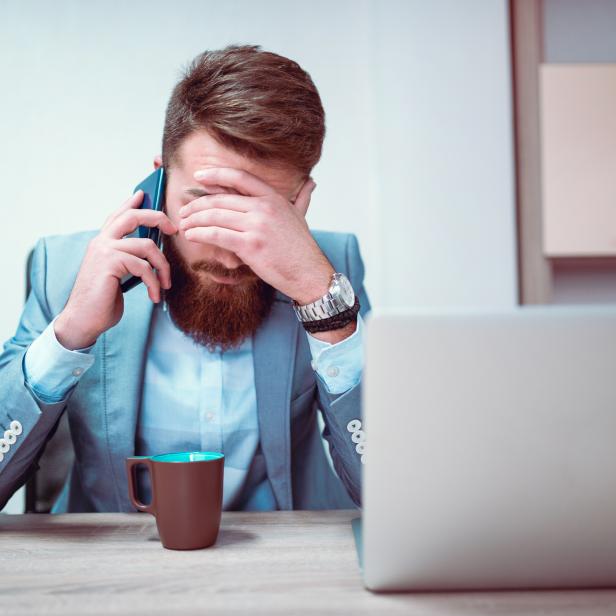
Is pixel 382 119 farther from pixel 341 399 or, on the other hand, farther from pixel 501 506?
pixel 501 506

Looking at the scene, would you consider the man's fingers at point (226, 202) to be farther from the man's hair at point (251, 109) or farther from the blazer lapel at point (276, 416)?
the blazer lapel at point (276, 416)

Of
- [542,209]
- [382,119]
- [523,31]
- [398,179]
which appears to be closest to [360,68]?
[382,119]

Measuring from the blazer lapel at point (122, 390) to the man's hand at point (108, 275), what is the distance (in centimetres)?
14

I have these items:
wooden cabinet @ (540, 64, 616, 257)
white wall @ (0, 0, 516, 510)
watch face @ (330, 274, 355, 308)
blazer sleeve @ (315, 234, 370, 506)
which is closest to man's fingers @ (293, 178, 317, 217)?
watch face @ (330, 274, 355, 308)

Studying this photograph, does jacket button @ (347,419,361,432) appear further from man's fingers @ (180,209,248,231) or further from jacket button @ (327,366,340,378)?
man's fingers @ (180,209,248,231)

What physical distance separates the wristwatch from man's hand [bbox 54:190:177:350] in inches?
10.5

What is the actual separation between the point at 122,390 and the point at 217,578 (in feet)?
2.00

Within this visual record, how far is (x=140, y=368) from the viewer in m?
1.23

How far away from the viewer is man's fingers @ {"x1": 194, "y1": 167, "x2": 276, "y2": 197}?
1143 millimetres

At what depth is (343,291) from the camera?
107 cm

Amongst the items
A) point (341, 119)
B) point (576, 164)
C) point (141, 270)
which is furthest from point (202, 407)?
point (576, 164)

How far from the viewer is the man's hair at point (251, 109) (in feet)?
3.96

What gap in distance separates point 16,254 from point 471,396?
82.4 inches

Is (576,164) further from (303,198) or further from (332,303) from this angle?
(332,303)
